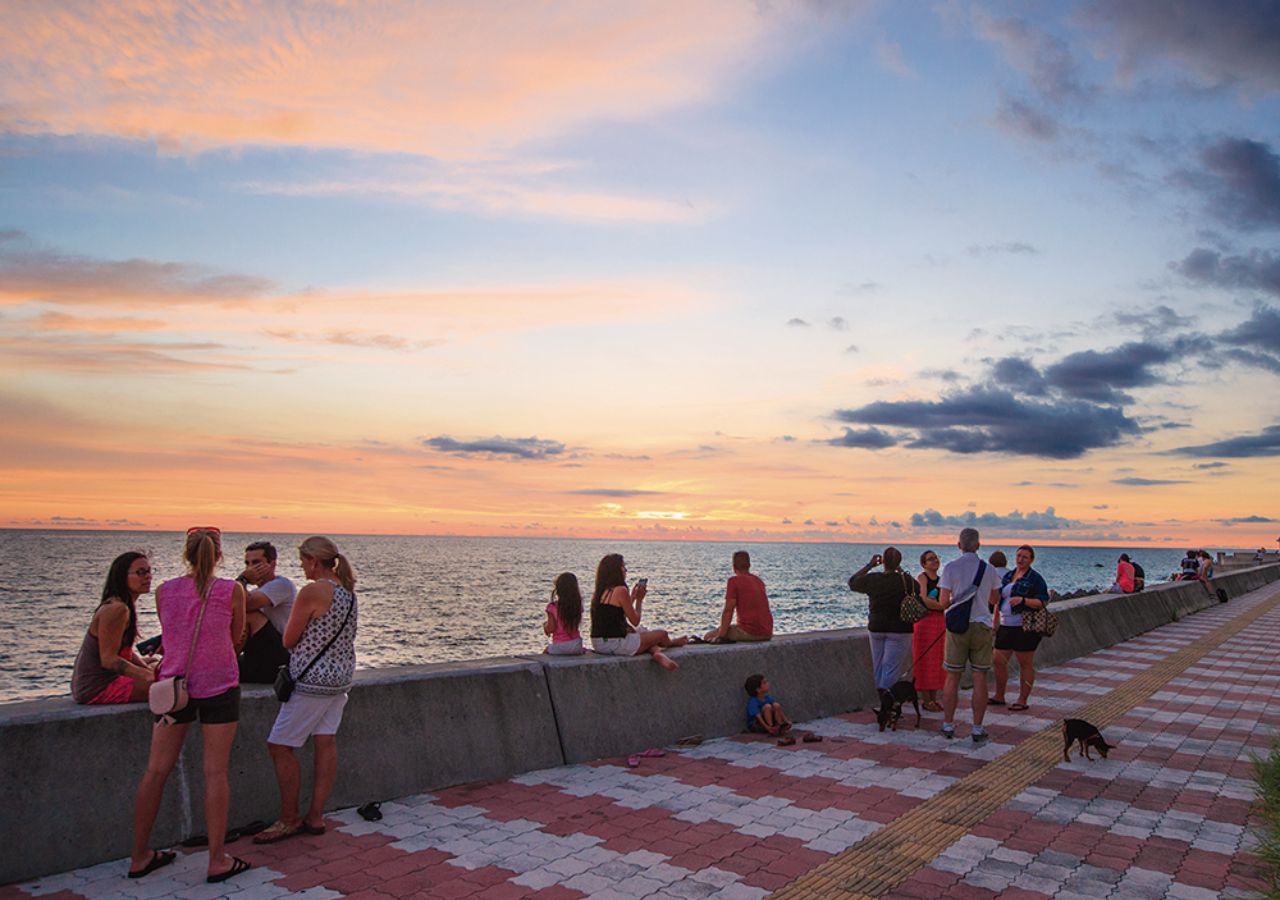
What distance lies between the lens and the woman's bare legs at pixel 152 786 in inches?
212

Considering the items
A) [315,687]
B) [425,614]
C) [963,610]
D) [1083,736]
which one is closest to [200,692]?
[315,687]

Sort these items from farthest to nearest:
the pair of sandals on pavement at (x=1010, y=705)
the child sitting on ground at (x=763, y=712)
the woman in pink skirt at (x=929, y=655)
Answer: the pair of sandals on pavement at (x=1010, y=705) → the woman in pink skirt at (x=929, y=655) → the child sitting on ground at (x=763, y=712)

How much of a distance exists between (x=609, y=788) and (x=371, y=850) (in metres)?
2.10

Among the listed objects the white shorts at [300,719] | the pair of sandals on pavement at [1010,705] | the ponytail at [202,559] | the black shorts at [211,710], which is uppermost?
the ponytail at [202,559]

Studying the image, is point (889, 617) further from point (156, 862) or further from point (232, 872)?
point (156, 862)

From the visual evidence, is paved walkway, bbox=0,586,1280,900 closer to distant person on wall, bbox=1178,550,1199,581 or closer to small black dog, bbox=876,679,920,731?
small black dog, bbox=876,679,920,731

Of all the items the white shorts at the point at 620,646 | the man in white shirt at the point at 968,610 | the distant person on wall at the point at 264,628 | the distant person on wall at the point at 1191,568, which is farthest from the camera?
the distant person on wall at the point at 1191,568

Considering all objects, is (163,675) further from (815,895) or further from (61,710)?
(815,895)

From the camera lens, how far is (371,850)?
5848mm

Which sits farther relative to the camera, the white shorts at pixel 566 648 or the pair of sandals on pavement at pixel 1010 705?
the pair of sandals on pavement at pixel 1010 705

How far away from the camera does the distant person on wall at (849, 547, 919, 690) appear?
407 inches

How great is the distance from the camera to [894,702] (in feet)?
32.3

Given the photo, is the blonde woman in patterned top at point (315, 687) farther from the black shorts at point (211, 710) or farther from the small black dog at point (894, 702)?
the small black dog at point (894, 702)

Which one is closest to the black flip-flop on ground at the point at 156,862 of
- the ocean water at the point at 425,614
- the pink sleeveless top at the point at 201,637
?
the pink sleeveless top at the point at 201,637
